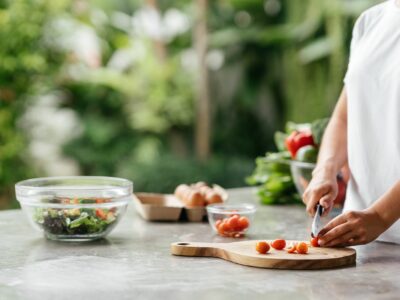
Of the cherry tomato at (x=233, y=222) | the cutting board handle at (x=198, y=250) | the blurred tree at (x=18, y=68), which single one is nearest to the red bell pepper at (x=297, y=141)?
the cherry tomato at (x=233, y=222)

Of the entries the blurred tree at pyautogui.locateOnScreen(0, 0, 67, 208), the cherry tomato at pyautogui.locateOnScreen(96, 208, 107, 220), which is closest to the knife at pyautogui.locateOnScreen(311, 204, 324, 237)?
the cherry tomato at pyautogui.locateOnScreen(96, 208, 107, 220)

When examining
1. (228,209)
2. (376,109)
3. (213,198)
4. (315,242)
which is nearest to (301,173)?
(213,198)

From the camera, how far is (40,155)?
7.20 metres

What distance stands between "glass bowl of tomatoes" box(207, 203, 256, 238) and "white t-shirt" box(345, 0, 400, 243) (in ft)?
1.04

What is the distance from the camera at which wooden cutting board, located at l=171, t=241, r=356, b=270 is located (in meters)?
1.73

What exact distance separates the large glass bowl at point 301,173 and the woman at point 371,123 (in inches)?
13.1

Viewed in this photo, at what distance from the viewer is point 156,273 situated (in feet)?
5.54

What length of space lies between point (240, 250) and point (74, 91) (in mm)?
5815

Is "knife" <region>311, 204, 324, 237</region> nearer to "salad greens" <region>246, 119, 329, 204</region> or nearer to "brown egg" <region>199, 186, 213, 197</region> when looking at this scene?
"brown egg" <region>199, 186, 213, 197</region>

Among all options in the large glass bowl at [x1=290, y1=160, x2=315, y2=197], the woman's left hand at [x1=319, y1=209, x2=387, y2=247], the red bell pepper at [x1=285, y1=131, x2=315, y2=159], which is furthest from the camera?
the red bell pepper at [x1=285, y1=131, x2=315, y2=159]

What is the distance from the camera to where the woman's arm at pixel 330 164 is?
80.2 inches

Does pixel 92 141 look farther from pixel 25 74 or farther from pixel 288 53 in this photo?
pixel 288 53

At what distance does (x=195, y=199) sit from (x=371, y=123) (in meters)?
0.63

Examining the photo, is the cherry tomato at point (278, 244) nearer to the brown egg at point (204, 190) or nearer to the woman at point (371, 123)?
the woman at point (371, 123)
